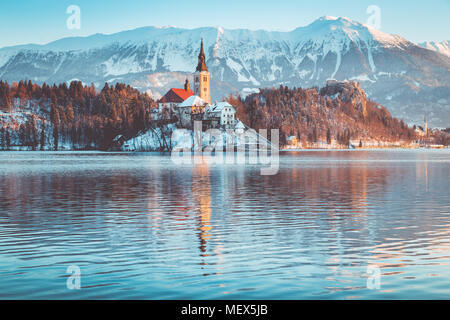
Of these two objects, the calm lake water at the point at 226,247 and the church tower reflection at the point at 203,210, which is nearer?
the calm lake water at the point at 226,247

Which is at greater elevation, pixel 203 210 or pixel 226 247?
pixel 226 247

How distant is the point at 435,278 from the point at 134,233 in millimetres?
18117

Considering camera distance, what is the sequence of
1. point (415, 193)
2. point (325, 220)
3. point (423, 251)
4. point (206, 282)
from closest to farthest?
point (206, 282), point (423, 251), point (325, 220), point (415, 193)

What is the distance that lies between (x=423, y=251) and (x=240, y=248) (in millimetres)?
9298

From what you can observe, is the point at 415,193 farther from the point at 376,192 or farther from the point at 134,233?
the point at 134,233

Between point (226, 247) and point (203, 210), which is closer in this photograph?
point (226, 247)

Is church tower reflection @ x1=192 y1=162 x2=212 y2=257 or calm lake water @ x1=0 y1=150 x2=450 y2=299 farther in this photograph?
church tower reflection @ x1=192 y1=162 x2=212 y2=257

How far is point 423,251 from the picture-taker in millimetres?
26000
